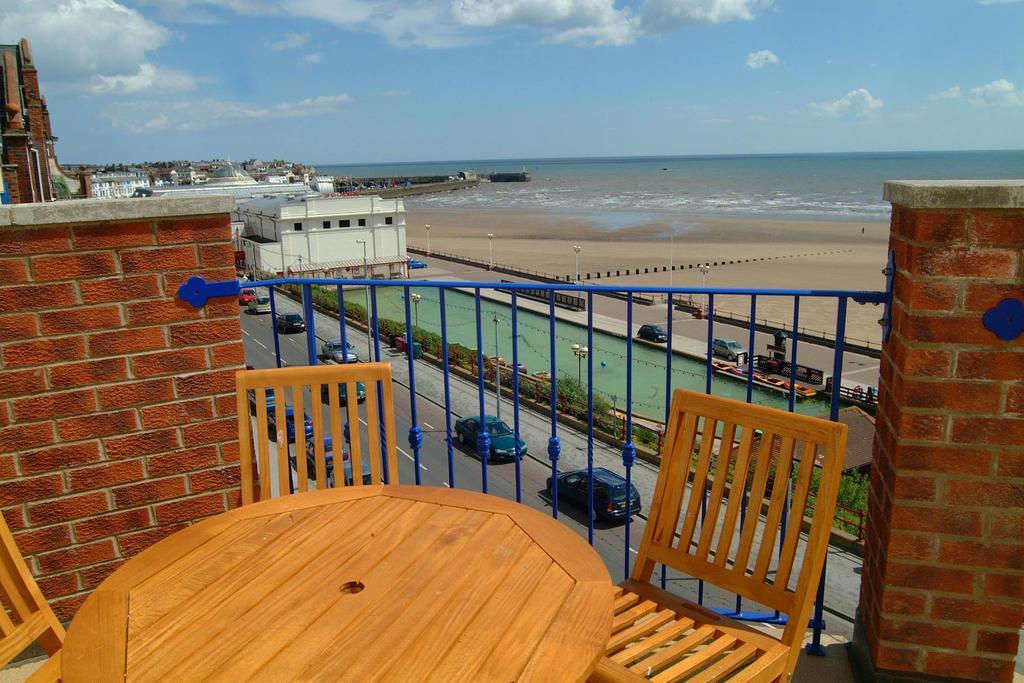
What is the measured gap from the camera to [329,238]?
133ft

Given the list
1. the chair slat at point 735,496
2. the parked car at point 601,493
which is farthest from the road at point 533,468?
the chair slat at point 735,496

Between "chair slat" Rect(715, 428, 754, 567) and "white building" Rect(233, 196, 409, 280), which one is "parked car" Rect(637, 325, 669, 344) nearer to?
"white building" Rect(233, 196, 409, 280)

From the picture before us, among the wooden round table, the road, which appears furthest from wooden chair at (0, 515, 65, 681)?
the road

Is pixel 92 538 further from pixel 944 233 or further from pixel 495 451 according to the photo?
pixel 495 451

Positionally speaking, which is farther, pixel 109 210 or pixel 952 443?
pixel 109 210

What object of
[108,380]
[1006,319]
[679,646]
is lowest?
[679,646]

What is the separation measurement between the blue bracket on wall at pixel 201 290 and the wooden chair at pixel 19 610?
927 mm

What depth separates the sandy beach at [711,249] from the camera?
1210 inches

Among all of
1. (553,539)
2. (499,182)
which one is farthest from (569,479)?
(499,182)

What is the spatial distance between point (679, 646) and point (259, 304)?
93.0 feet

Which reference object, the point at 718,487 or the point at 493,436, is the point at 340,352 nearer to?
the point at 718,487

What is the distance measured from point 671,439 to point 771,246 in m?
44.8

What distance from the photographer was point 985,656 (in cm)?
241

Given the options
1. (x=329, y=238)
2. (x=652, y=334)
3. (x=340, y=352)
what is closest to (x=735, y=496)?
(x=340, y=352)
